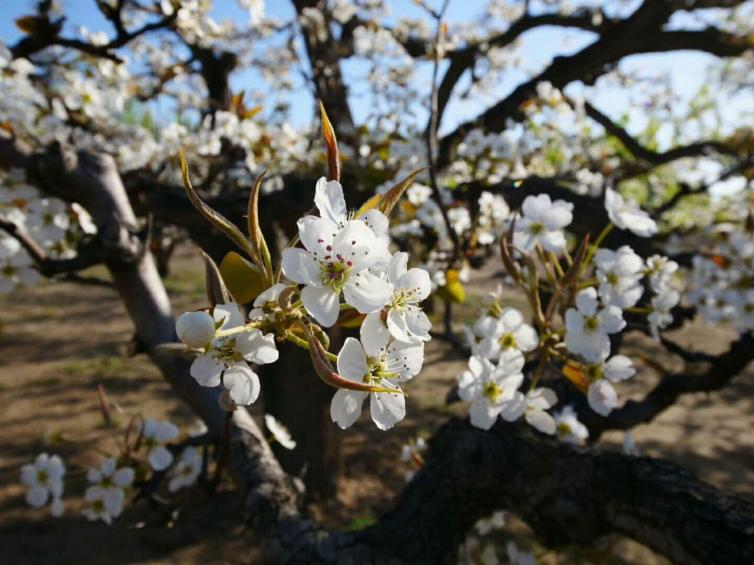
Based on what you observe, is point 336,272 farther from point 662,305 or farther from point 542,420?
point 662,305

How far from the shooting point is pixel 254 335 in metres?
0.51

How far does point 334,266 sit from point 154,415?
3507 mm

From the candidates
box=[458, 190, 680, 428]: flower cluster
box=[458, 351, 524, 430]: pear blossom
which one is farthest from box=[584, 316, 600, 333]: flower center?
box=[458, 351, 524, 430]: pear blossom

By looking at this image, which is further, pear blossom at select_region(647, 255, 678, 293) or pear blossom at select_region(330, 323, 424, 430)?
pear blossom at select_region(647, 255, 678, 293)

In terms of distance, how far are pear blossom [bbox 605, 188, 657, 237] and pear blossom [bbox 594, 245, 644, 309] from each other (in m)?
0.15

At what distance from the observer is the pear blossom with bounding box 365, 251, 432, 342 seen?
1.67ft

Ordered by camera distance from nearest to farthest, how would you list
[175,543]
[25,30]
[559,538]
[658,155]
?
[559,538], [25,30], [175,543], [658,155]

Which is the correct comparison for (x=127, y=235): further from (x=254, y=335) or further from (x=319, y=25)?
(x=319, y=25)

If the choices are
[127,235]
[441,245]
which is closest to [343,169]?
[441,245]

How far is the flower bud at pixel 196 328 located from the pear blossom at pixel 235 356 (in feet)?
0.05

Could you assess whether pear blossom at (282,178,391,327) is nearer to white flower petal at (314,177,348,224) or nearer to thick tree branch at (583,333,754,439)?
white flower petal at (314,177,348,224)

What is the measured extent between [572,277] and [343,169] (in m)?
1.74

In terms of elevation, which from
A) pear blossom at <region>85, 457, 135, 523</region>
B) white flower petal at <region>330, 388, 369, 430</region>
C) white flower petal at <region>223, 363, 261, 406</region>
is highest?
white flower petal at <region>223, 363, 261, 406</region>

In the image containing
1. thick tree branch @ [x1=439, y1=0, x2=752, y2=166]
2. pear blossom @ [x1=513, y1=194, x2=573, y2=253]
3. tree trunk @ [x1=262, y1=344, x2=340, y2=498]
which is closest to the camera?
pear blossom @ [x1=513, y1=194, x2=573, y2=253]
